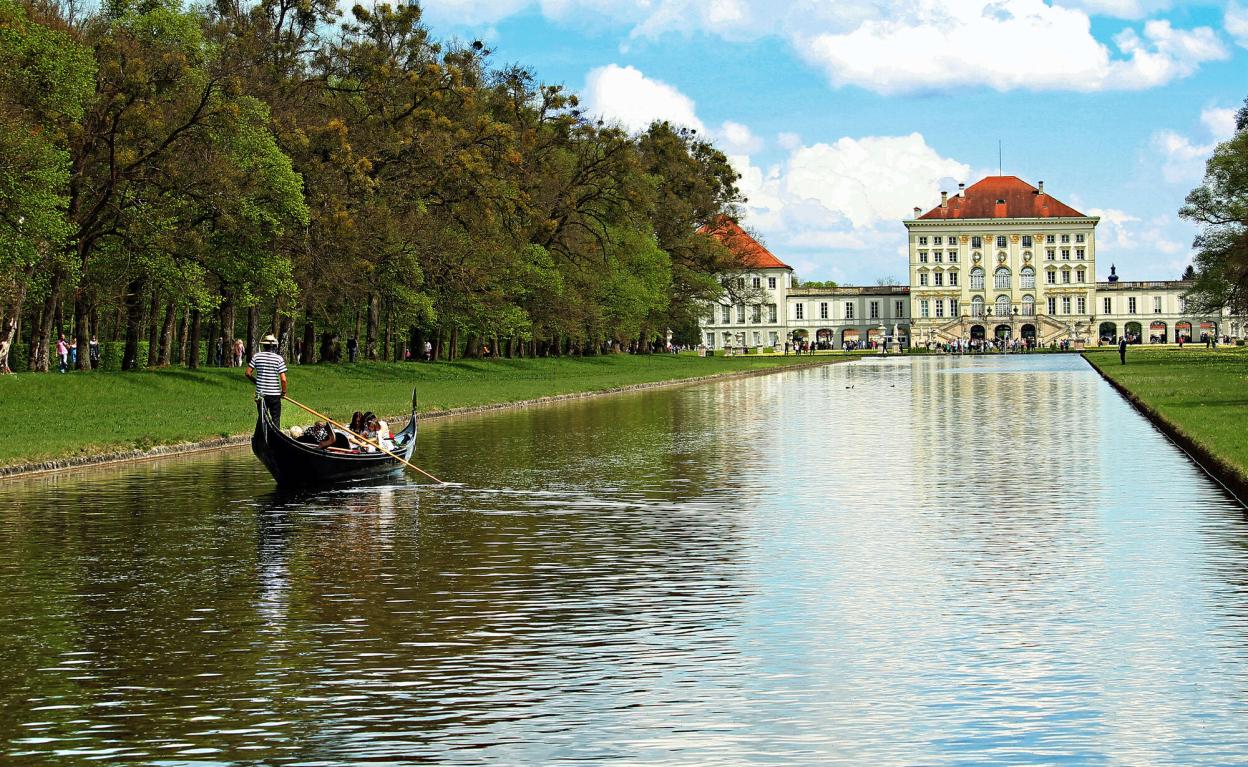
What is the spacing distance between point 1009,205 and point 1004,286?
33.0 feet

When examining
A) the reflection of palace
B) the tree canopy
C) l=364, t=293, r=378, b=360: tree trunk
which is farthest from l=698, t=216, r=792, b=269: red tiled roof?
the reflection of palace

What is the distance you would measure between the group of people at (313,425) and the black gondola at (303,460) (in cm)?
27

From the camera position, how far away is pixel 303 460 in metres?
22.3

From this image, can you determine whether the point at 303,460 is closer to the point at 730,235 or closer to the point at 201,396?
the point at 201,396

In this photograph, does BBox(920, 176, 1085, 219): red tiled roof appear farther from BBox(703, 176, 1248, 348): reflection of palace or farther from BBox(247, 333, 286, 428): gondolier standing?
BBox(247, 333, 286, 428): gondolier standing

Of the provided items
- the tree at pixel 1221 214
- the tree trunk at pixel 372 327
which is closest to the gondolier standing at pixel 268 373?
the tree trunk at pixel 372 327

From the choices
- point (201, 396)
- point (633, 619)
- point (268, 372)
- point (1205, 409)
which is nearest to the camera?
point (633, 619)

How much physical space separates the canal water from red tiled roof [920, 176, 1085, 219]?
179009mm

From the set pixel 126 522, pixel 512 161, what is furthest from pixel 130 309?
pixel 126 522

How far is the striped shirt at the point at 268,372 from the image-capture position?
24453mm

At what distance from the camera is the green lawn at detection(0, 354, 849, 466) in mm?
29188

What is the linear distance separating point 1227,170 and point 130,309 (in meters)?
65.2

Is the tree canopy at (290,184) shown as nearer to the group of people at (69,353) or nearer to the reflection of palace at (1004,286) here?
the group of people at (69,353)

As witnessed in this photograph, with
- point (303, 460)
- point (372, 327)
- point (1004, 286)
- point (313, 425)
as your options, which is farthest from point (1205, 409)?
point (1004, 286)
